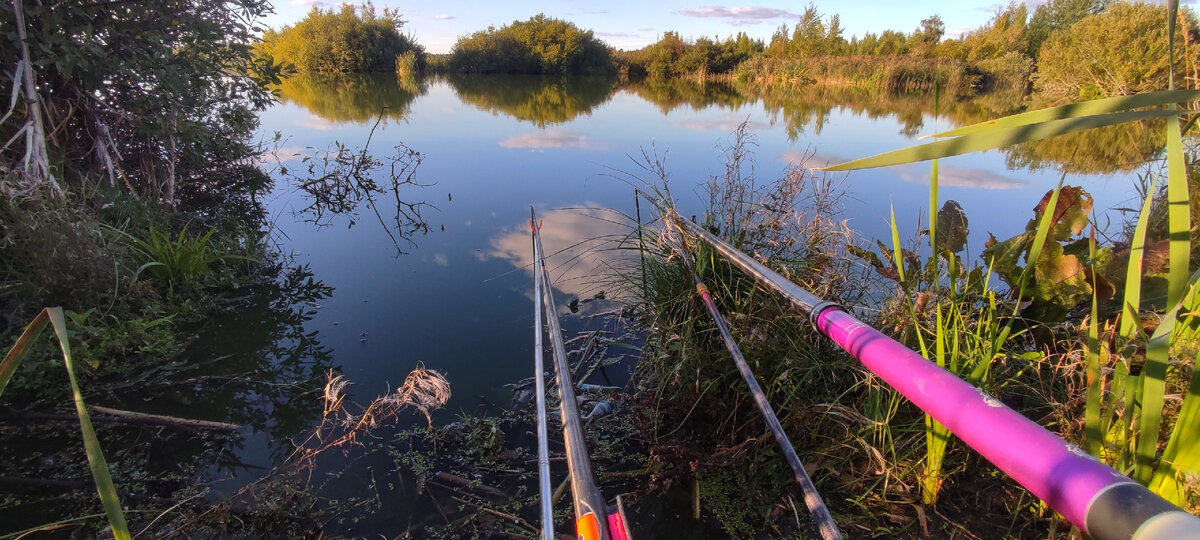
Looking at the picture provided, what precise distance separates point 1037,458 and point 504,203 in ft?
17.6

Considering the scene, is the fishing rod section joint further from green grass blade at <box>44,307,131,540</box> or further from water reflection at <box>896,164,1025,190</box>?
water reflection at <box>896,164,1025,190</box>

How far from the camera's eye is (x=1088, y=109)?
0.62 m

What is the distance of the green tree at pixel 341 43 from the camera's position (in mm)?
26750

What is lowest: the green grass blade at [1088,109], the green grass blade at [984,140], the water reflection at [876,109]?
the green grass blade at [984,140]

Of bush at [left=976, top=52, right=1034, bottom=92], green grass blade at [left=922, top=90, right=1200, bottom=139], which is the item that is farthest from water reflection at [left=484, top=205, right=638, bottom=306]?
bush at [left=976, top=52, right=1034, bottom=92]

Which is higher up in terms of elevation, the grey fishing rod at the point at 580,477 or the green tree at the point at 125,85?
the green tree at the point at 125,85

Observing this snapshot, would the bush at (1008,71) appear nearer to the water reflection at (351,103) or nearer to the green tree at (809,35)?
the green tree at (809,35)

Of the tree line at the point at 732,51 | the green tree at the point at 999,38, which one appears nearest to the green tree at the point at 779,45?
the tree line at the point at 732,51

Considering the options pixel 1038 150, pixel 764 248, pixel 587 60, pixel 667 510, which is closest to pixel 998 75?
pixel 1038 150

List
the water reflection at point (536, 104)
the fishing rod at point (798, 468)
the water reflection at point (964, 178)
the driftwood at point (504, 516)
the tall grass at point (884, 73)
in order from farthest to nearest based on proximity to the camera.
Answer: the tall grass at point (884, 73) → the water reflection at point (536, 104) → the water reflection at point (964, 178) → the driftwood at point (504, 516) → the fishing rod at point (798, 468)

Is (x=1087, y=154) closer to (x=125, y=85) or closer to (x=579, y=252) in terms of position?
(x=579, y=252)

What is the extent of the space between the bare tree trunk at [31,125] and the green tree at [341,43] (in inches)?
1039

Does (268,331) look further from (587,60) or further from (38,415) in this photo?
(587,60)

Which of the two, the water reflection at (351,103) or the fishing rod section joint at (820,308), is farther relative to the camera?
the water reflection at (351,103)
